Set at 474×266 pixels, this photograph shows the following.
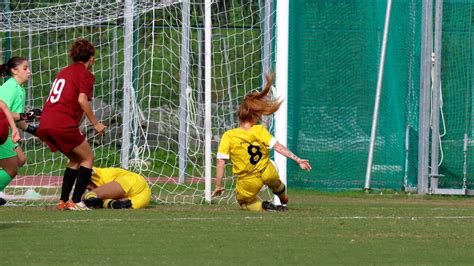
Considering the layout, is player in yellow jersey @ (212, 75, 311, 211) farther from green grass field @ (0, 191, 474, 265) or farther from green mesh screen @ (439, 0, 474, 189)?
green mesh screen @ (439, 0, 474, 189)

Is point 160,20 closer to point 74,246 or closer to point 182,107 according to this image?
point 182,107

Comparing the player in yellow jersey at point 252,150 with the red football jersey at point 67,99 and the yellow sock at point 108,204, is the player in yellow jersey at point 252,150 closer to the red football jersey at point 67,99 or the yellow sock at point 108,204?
the yellow sock at point 108,204

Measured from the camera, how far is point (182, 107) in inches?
699

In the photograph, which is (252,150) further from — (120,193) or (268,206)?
(120,193)

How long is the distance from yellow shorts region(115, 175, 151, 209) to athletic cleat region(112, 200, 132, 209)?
0.21 ft

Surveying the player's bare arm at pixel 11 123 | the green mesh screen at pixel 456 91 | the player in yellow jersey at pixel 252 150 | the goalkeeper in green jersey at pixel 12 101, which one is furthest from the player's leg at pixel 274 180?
the green mesh screen at pixel 456 91

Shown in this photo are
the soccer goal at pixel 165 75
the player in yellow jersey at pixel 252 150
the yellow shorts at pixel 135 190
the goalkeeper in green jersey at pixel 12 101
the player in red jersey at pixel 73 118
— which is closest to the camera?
the player in red jersey at pixel 73 118

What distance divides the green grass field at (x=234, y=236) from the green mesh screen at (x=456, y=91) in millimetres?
Answer: 3489

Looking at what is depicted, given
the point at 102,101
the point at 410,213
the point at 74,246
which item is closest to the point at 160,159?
the point at 102,101

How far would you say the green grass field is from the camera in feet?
29.4

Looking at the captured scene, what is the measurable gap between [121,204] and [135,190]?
26 cm

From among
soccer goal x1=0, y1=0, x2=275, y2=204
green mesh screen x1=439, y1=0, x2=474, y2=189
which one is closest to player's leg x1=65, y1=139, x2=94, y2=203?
soccer goal x1=0, y1=0, x2=275, y2=204

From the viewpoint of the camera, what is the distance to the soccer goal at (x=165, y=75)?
16.3 meters

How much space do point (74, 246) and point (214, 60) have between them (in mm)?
8006
